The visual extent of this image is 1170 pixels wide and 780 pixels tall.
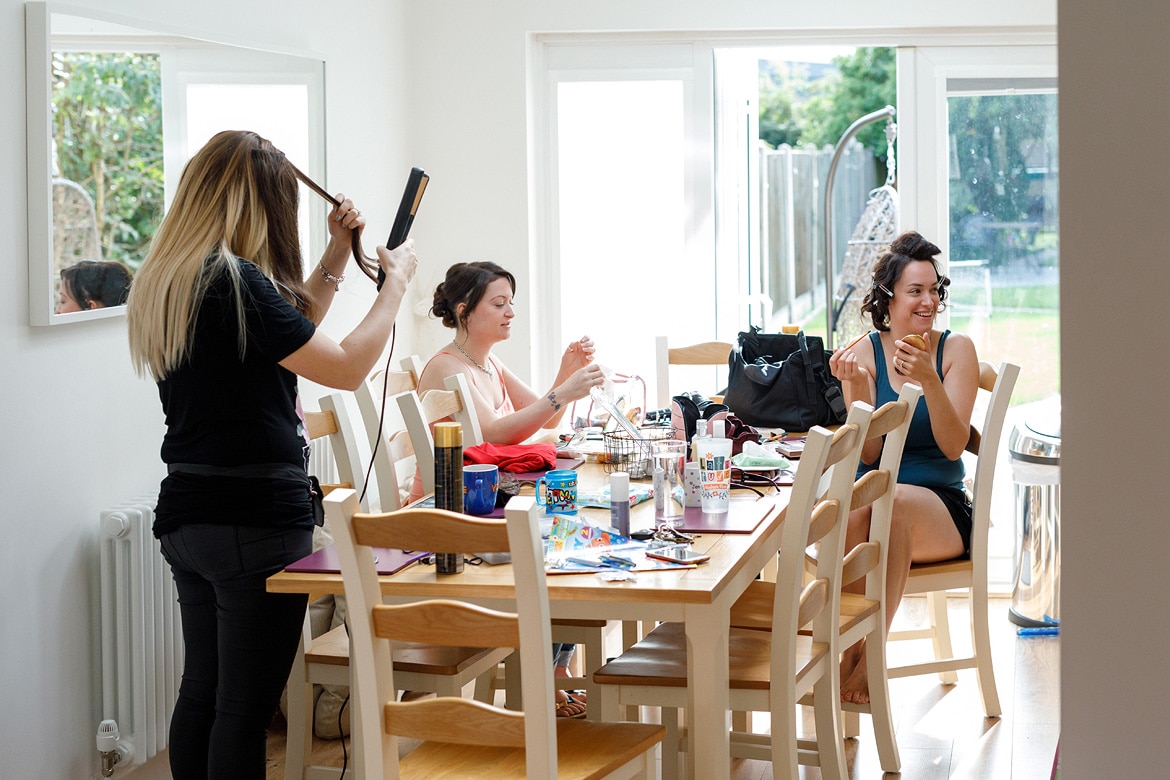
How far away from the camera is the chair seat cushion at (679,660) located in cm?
238

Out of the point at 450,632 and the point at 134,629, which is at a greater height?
the point at 450,632

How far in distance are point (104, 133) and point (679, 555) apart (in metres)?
1.65

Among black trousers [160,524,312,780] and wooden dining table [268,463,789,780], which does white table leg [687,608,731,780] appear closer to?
wooden dining table [268,463,789,780]

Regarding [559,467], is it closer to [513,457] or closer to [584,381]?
[513,457]

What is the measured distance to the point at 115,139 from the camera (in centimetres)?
285

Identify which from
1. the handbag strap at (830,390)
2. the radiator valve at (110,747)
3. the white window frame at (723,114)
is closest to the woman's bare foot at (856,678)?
the handbag strap at (830,390)

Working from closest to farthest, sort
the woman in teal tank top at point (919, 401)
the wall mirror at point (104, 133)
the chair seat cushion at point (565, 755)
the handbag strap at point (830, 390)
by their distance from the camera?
the chair seat cushion at point (565, 755) < the wall mirror at point (104, 133) < the woman in teal tank top at point (919, 401) < the handbag strap at point (830, 390)

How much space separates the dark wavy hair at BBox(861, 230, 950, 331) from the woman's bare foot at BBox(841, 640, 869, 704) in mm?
1009

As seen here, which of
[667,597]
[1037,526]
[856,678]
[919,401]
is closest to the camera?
[667,597]

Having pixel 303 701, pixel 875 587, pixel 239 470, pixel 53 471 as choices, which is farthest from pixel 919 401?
pixel 53 471

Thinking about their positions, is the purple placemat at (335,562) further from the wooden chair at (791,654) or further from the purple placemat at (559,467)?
the purple placemat at (559,467)

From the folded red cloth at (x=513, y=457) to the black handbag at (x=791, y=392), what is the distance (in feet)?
3.02

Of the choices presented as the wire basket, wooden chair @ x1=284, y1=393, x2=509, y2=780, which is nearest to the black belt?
wooden chair @ x1=284, y1=393, x2=509, y2=780

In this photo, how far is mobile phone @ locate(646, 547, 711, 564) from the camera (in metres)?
2.17
